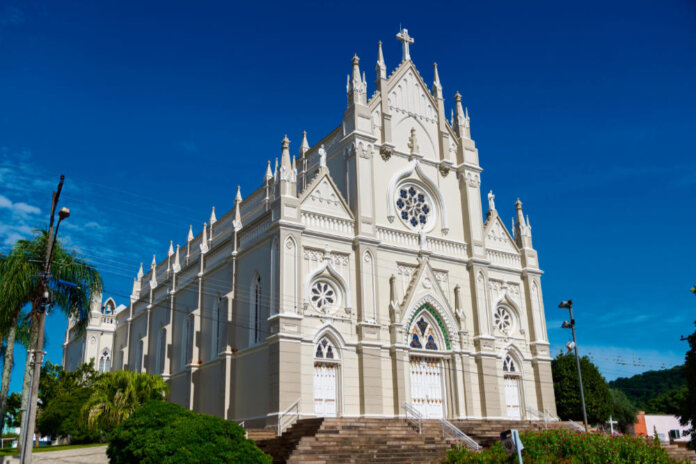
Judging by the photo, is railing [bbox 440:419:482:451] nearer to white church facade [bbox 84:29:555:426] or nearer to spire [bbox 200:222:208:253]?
white church facade [bbox 84:29:555:426]

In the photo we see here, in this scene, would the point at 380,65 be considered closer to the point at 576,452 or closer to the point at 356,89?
the point at 356,89

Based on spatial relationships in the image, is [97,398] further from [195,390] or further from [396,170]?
[396,170]

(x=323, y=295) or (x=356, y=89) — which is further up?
(x=356, y=89)

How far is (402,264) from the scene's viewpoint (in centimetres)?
3391

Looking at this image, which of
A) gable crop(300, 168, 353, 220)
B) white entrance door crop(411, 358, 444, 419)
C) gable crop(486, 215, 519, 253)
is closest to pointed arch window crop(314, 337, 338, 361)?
white entrance door crop(411, 358, 444, 419)

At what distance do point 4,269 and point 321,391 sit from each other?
14.4 m

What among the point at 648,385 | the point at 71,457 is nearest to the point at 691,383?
the point at 71,457

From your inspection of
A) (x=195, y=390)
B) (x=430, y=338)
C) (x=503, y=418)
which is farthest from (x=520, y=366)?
(x=195, y=390)

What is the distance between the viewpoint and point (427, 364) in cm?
3328

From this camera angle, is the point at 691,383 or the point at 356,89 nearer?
the point at 691,383

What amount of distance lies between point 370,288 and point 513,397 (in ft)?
36.5

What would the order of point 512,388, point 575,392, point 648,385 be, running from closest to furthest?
point 512,388, point 575,392, point 648,385

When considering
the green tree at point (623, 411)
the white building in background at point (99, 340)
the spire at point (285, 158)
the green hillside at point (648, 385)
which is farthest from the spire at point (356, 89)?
the green hillside at point (648, 385)

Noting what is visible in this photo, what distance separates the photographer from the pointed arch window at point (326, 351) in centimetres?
2991
